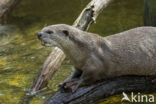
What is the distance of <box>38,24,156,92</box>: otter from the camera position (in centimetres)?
401

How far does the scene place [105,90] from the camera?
4.11 metres

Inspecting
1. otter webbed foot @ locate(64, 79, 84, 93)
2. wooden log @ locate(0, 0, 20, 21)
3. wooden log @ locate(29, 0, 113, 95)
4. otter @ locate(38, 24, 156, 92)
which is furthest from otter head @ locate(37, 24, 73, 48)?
wooden log @ locate(0, 0, 20, 21)

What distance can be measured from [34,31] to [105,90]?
3812mm

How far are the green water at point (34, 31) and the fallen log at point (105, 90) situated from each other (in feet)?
1.14

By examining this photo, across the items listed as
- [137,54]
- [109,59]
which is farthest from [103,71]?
[137,54]

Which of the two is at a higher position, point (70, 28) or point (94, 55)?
point (70, 28)

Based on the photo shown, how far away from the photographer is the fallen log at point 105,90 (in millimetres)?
3982

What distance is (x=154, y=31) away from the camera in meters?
4.36

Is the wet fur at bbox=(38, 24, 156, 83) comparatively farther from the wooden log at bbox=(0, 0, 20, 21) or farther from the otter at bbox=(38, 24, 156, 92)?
the wooden log at bbox=(0, 0, 20, 21)

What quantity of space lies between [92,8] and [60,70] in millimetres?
1085

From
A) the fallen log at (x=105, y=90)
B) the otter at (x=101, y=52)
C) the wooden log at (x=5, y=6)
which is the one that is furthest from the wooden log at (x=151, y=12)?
the wooden log at (x=5, y=6)

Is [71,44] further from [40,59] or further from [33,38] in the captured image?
[33,38]

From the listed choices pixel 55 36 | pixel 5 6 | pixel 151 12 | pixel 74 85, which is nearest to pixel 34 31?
pixel 5 6

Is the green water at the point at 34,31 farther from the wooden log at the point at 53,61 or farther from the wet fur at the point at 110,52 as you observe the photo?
the wet fur at the point at 110,52
